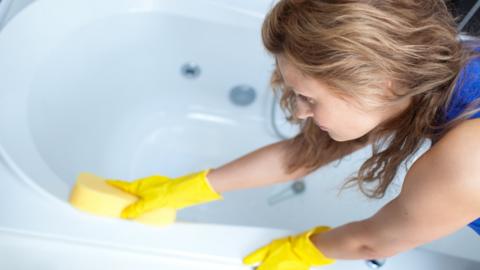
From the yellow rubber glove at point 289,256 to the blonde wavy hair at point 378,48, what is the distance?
0.37m

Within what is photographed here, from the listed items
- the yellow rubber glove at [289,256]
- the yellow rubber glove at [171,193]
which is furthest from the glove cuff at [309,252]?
the yellow rubber glove at [171,193]

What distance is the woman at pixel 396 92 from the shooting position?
593 millimetres

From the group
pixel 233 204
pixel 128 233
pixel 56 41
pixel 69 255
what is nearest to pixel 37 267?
pixel 69 255

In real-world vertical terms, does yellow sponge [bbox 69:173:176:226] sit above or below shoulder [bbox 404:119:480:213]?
above

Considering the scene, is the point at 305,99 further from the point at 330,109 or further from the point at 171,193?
the point at 171,193

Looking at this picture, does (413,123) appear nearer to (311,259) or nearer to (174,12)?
(311,259)

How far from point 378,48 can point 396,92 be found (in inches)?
3.6

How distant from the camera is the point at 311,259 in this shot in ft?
3.22

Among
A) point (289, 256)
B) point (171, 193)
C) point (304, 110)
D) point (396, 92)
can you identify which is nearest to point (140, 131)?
point (171, 193)

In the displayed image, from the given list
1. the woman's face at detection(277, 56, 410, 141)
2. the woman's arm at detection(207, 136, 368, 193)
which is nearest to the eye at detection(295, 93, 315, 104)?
the woman's face at detection(277, 56, 410, 141)

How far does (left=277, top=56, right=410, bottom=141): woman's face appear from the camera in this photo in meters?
0.66

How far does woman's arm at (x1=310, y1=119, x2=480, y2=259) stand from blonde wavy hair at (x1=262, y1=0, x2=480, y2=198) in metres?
0.08

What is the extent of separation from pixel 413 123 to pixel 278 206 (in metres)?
0.80

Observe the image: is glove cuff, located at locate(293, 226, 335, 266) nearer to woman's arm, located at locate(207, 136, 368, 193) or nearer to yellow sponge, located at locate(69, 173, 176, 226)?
woman's arm, located at locate(207, 136, 368, 193)
